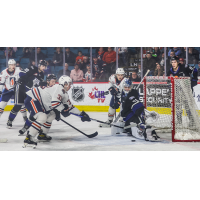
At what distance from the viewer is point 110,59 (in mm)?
7055

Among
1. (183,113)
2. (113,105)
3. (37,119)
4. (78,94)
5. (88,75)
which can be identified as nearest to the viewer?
(37,119)

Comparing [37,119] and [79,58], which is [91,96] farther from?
[37,119]

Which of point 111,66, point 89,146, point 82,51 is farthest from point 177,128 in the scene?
point 82,51

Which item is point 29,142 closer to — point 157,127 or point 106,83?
point 157,127

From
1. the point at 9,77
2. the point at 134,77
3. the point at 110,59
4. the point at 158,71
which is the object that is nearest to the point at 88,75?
the point at 110,59

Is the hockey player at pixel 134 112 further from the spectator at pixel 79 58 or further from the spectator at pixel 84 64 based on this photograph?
the spectator at pixel 79 58

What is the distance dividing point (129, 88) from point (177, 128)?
85 cm

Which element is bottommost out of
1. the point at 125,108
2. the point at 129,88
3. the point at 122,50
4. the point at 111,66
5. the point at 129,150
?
the point at 129,150

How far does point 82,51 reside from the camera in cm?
726

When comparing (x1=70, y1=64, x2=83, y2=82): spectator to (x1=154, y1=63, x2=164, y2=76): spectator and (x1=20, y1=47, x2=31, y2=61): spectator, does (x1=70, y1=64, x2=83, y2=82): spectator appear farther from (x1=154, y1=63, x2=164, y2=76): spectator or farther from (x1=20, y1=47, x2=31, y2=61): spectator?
(x1=154, y1=63, x2=164, y2=76): spectator

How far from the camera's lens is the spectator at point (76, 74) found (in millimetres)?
7105

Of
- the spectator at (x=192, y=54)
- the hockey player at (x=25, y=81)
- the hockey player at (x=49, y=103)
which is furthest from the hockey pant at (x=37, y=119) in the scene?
the spectator at (x=192, y=54)

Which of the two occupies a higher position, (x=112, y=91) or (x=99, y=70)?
(x=99, y=70)

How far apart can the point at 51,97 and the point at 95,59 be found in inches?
166
